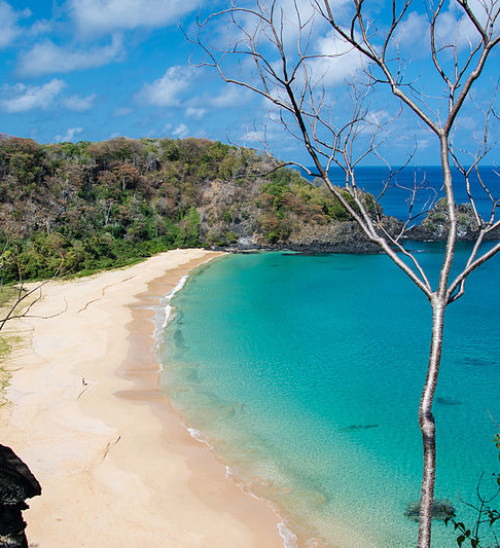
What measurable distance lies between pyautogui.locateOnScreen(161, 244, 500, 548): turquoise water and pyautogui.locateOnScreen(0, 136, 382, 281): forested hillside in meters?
14.5

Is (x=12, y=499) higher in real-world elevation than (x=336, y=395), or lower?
higher

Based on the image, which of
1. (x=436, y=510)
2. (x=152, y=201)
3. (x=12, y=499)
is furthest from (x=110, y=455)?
(x=152, y=201)

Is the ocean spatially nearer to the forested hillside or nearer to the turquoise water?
the turquoise water

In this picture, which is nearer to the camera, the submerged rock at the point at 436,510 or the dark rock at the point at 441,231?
the submerged rock at the point at 436,510

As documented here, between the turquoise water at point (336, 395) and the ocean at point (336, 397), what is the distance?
0.13 feet

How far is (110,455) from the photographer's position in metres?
10.5

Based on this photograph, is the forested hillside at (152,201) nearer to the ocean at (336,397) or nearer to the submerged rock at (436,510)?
the ocean at (336,397)

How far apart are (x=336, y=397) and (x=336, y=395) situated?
137mm

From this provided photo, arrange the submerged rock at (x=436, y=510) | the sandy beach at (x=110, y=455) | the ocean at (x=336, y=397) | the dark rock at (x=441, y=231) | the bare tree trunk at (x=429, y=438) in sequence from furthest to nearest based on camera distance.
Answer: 1. the dark rock at (x=441, y=231)
2. the ocean at (x=336, y=397)
3. the submerged rock at (x=436, y=510)
4. the sandy beach at (x=110, y=455)
5. the bare tree trunk at (x=429, y=438)

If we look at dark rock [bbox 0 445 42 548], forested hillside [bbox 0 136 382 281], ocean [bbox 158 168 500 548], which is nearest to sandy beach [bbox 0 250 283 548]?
ocean [bbox 158 168 500 548]

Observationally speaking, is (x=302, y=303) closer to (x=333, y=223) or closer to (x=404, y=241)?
(x=333, y=223)

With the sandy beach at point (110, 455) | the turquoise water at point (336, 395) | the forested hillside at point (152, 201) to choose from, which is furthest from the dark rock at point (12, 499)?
the forested hillside at point (152, 201)

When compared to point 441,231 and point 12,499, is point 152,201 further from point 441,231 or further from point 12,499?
point 12,499

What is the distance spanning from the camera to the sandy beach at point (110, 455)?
27.2 ft
